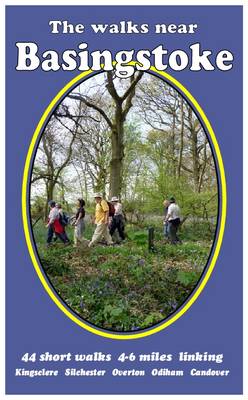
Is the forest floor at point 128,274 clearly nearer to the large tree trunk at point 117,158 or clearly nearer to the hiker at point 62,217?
the hiker at point 62,217

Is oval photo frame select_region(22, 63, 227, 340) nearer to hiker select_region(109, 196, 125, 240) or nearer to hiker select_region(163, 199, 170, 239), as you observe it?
hiker select_region(163, 199, 170, 239)

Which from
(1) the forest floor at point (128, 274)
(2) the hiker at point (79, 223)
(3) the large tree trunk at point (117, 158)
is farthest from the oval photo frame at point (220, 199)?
(3) the large tree trunk at point (117, 158)

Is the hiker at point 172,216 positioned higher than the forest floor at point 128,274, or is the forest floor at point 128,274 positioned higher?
the hiker at point 172,216

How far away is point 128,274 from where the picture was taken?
724cm

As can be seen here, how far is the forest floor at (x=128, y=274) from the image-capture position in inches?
259

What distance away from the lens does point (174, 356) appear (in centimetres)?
616

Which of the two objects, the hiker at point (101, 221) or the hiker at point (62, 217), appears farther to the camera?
the hiker at point (101, 221)

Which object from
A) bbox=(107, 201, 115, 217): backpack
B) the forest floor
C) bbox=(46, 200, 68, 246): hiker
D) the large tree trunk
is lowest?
the forest floor

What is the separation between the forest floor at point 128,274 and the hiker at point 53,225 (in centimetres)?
11

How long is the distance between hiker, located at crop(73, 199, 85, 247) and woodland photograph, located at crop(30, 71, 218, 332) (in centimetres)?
2

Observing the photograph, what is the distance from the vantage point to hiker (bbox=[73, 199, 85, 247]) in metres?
7.24

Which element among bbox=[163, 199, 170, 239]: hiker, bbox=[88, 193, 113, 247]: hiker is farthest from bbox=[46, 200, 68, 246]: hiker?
bbox=[163, 199, 170, 239]: hiker

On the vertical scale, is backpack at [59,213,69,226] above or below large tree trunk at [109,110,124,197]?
below
